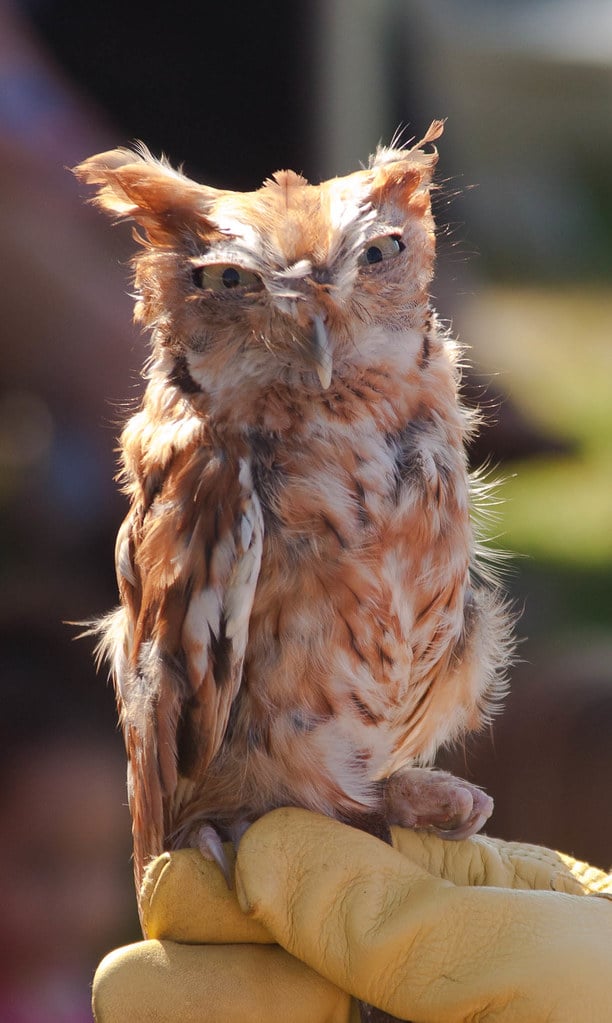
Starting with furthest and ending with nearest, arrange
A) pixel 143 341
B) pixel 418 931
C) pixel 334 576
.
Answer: pixel 143 341, pixel 334 576, pixel 418 931

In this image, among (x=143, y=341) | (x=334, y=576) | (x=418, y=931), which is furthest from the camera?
(x=143, y=341)

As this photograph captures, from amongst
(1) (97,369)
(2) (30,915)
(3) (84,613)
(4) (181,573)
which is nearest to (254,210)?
(4) (181,573)

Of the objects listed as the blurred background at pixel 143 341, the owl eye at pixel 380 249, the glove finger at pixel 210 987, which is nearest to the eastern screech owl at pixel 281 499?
the owl eye at pixel 380 249

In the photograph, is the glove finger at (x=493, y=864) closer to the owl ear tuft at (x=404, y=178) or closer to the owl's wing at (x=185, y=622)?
the owl's wing at (x=185, y=622)

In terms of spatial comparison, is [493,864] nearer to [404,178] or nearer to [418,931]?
[418,931]

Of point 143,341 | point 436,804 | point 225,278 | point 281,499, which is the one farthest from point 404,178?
point 143,341

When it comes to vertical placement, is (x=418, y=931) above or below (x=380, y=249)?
below

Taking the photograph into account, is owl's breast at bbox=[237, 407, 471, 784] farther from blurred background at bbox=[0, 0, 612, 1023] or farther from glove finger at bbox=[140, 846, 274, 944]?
blurred background at bbox=[0, 0, 612, 1023]

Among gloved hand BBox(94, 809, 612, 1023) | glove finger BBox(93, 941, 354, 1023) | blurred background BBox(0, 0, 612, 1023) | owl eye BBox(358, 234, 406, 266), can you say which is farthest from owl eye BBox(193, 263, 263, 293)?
blurred background BBox(0, 0, 612, 1023)
